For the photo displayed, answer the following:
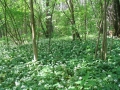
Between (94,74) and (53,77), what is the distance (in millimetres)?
1088

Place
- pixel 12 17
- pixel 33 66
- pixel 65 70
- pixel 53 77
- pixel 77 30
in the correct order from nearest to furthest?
pixel 53 77 < pixel 65 70 < pixel 33 66 < pixel 77 30 < pixel 12 17

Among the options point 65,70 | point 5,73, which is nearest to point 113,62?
point 65,70

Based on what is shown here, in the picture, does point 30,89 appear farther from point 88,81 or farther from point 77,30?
point 77,30

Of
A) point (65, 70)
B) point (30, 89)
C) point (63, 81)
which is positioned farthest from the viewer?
point (65, 70)

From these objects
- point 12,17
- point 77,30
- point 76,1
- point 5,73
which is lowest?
point 5,73

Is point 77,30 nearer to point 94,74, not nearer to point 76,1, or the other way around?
point 76,1

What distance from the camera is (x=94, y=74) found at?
5.44 meters

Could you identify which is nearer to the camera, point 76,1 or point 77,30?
point 77,30

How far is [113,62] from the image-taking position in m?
6.27

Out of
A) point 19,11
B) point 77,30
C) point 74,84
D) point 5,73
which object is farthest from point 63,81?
point 19,11

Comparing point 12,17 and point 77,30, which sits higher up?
point 12,17

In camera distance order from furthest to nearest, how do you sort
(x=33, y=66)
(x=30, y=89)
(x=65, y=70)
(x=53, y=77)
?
(x=33, y=66) → (x=65, y=70) → (x=53, y=77) → (x=30, y=89)

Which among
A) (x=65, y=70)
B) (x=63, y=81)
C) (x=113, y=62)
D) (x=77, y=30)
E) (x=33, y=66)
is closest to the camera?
(x=63, y=81)

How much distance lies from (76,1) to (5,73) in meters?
7.87
